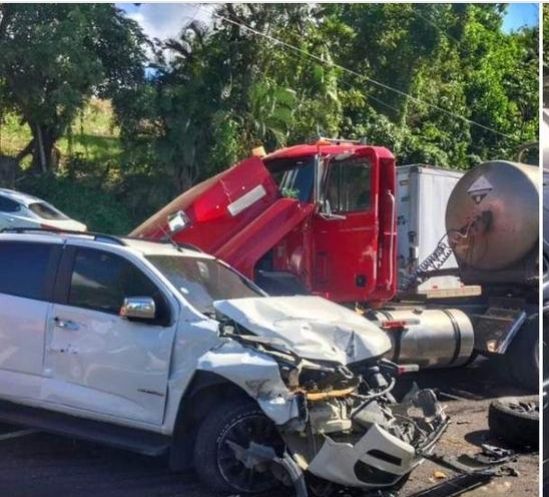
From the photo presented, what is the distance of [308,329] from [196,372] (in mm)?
706

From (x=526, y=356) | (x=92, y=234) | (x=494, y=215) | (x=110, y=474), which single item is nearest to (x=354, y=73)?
(x=494, y=215)

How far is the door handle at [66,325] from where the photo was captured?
18.4ft

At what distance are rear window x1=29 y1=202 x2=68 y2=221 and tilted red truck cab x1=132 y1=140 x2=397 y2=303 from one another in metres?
0.72

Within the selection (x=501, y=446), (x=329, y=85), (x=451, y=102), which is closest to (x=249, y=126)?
(x=329, y=85)

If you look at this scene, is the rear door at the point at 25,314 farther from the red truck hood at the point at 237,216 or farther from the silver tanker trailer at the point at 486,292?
the silver tanker trailer at the point at 486,292

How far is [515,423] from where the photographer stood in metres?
6.24

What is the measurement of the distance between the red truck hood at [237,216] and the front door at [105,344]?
2.06 meters

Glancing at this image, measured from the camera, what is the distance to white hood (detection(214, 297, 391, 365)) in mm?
4992

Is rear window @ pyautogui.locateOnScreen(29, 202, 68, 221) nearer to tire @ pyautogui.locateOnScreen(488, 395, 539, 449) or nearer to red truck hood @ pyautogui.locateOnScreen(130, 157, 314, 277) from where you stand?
red truck hood @ pyautogui.locateOnScreen(130, 157, 314, 277)

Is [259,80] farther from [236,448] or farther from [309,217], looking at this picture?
[236,448]

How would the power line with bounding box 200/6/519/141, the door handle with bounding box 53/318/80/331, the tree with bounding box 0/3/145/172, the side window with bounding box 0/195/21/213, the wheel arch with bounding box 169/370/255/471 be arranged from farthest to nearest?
the side window with bounding box 0/195/21/213 → the power line with bounding box 200/6/519/141 → the tree with bounding box 0/3/145/172 → the door handle with bounding box 53/318/80/331 → the wheel arch with bounding box 169/370/255/471

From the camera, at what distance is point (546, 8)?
7914 mm

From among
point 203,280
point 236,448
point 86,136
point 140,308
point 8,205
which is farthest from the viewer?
point 8,205

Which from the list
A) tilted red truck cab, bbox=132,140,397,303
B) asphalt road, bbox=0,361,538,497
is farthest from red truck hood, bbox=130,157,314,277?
asphalt road, bbox=0,361,538,497
